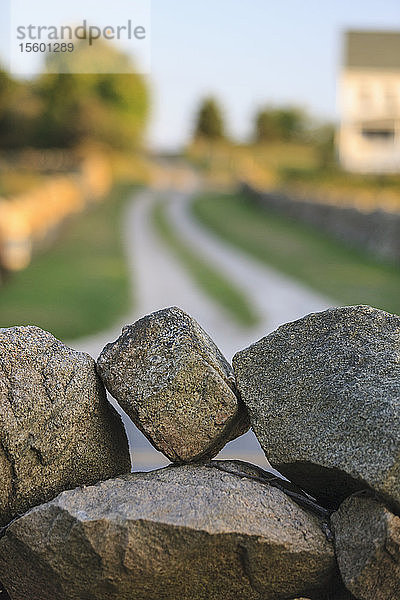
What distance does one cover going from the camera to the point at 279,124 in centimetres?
9319

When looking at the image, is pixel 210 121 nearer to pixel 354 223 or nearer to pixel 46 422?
pixel 354 223

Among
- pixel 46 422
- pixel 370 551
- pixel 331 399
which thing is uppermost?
pixel 331 399

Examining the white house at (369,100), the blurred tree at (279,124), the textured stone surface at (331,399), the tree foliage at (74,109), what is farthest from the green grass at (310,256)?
the blurred tree at (279,124)

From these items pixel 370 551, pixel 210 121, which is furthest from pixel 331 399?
pixel 210 121

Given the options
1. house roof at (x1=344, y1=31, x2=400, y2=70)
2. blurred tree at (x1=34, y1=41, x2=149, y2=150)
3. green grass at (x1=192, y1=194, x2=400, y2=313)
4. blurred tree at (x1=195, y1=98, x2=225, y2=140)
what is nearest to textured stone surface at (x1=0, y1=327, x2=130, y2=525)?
green grass at (x1=192, y1=194, x2=400, y2=313)

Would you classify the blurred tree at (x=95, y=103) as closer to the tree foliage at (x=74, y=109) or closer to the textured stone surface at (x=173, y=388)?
the tree foliage at (x=74, y=109)

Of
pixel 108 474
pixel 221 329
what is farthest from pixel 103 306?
pixel 108 474

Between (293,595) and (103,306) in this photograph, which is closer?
(293,595)

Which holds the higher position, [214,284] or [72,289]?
[72,289]

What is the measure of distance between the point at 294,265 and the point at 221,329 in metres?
7.67

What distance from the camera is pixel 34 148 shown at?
236 feet

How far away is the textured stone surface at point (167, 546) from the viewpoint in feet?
11.3

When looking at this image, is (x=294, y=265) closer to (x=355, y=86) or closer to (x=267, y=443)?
(x=267, y=443)

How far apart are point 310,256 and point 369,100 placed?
157 ft
